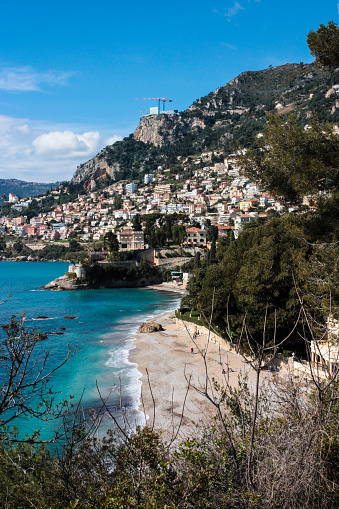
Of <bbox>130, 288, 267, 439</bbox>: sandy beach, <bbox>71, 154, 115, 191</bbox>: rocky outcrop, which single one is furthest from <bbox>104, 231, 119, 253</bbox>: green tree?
<bbox>71, 154, 115, 191</bbox>: rocky outcrop

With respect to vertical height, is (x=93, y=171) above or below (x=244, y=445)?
above

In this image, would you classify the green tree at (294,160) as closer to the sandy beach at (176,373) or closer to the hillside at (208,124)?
the sandy beach at (176,373)

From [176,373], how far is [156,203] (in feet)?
295

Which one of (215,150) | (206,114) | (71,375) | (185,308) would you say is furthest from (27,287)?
(206,114)

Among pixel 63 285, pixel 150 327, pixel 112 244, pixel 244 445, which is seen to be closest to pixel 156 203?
pixel 112 244

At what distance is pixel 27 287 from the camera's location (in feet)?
145

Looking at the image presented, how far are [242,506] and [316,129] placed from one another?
653 cm

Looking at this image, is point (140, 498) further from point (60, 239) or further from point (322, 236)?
point (60, 239)

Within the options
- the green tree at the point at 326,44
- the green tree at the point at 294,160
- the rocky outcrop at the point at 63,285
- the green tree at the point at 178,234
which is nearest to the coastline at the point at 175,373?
the green tree at the point at 294,160

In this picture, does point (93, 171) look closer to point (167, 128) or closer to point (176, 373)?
point (167, 128)

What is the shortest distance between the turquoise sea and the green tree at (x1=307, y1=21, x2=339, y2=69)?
671 centimetres

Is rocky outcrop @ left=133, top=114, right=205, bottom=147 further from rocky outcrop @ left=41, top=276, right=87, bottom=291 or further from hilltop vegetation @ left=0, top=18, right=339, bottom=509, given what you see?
hilltop vegetation @ left=0, top=18, right=339, bottom=509

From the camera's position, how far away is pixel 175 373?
15.1 m

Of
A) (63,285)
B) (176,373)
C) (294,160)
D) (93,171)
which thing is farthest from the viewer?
(93,171)
